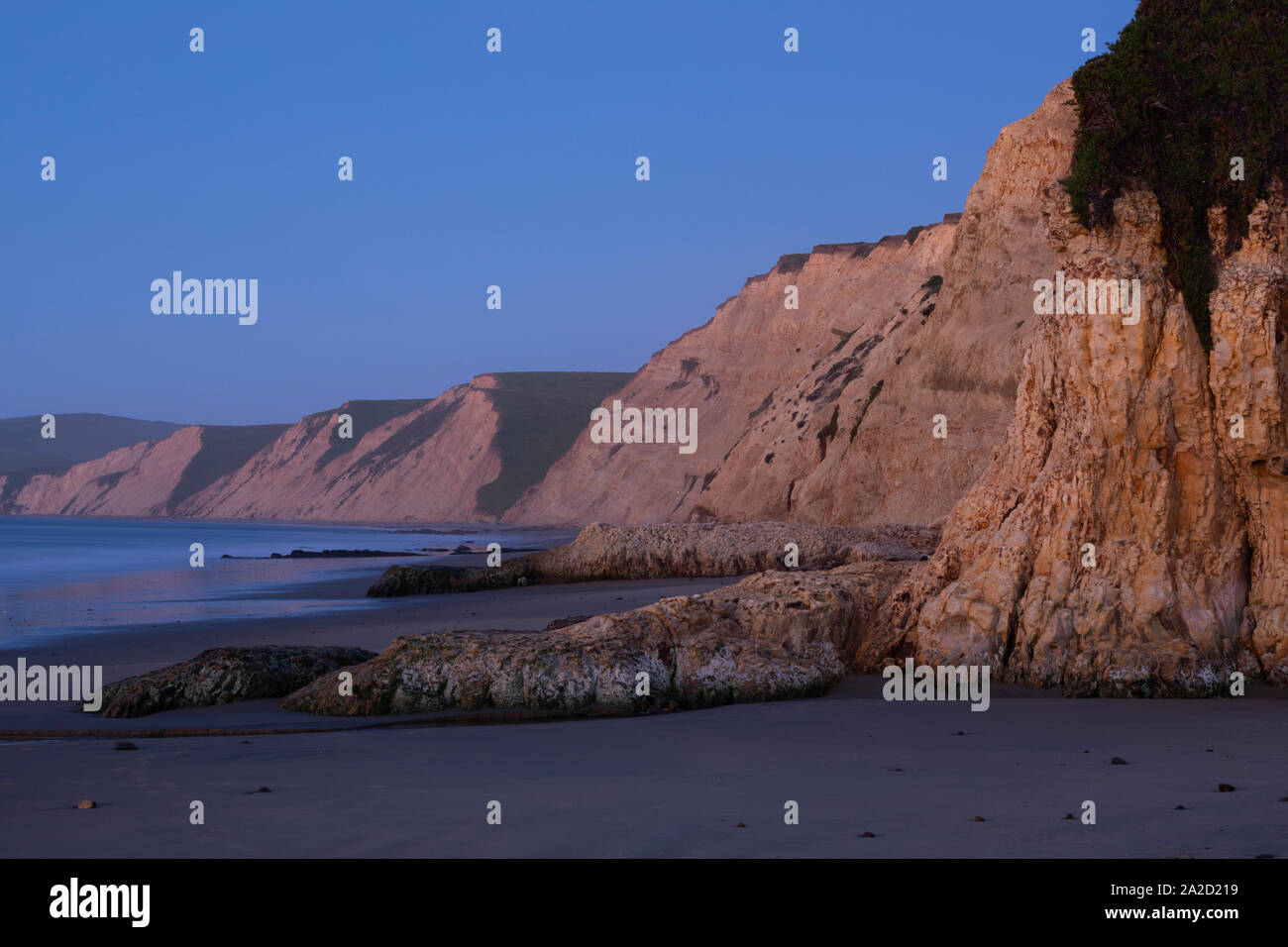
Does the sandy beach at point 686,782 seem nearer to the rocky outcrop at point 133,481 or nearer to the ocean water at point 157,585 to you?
the ocean water at point 157,585

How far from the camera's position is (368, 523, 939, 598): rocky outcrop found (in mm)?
26547

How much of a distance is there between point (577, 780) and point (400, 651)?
4.01m

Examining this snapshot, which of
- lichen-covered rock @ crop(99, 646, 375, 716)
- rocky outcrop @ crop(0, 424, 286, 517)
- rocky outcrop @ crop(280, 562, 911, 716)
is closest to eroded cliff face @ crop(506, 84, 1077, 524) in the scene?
rocky outcrop @ crop(280, 562, 911, 716)

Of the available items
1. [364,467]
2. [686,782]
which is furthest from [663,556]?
[364,467]

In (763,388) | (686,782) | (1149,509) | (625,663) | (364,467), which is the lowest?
(686,782)

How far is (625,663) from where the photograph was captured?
10.7m

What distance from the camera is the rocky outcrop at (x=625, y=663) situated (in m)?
10.4

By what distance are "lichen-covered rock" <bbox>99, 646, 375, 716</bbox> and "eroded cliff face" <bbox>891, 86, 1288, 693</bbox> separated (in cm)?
555

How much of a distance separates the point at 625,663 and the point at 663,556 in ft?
56.8

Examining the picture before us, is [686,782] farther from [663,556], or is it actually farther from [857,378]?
[857,378]

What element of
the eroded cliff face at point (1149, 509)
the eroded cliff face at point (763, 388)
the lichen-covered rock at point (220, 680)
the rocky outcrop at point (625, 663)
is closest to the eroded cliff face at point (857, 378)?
the eroded cliff face at point (763, 388)

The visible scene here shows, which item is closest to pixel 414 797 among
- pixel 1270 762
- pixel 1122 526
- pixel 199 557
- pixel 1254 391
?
pixel 1270 762
